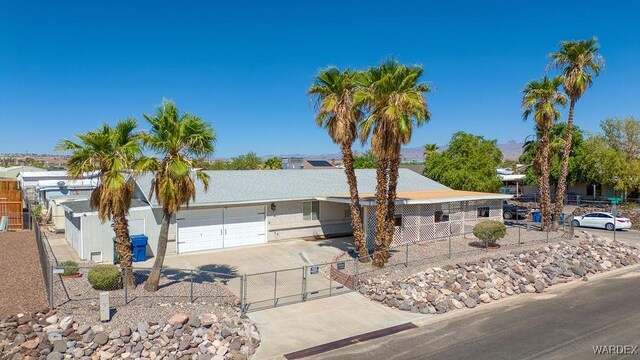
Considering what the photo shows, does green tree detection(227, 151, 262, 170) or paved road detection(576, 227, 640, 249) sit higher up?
green tree detection(227, 151, 262, 170)

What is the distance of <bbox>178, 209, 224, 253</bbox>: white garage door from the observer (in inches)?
888

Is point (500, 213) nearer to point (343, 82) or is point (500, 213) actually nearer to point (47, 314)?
point (343, 82)

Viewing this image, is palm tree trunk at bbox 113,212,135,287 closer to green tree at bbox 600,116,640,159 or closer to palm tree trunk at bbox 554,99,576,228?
palm tree trunk at bbox 554,99,576,228

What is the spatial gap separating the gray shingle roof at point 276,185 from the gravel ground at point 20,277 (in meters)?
5.91

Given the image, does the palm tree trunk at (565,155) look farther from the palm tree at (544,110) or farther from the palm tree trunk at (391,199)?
the palm tree trunk at (391,199)

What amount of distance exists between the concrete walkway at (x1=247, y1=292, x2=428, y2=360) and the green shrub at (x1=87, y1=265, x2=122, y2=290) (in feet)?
15.2

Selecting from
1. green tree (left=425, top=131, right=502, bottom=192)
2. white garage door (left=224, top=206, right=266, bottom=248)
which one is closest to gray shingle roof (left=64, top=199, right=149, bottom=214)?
white garage door (left=224, top=206, right=266, bottom=248)

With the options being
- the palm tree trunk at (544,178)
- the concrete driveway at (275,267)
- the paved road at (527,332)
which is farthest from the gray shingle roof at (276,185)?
the paved road at (527,332)

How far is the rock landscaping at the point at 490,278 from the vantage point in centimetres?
1608

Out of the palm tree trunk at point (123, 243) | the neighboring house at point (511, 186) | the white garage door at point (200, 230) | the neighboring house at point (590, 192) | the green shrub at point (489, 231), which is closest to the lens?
the palm tree trunk at point (123, 243)

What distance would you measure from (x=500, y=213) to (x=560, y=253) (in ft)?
21.5

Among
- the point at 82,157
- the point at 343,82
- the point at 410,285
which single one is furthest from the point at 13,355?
the point at 343,82

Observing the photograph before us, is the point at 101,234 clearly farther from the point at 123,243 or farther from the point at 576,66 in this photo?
the point at 576,66

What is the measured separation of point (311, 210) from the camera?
88.5ft
